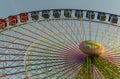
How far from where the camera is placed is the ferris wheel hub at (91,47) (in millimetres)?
37156

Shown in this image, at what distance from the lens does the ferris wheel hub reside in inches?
1463

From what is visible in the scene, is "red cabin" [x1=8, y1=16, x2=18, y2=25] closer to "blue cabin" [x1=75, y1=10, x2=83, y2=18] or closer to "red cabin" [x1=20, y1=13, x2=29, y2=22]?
"red cabin" [x1=20, y1=13, x2=29, y2=22]

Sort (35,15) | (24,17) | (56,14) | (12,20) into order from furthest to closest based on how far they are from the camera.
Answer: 1. (56,14)
2. (35,15)
3. (24,17)
4. (12,20)

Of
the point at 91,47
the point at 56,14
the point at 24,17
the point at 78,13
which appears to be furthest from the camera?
the point at 78,13

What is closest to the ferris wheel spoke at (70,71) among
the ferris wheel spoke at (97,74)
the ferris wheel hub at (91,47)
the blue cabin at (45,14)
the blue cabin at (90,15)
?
the ferris wheel spoke at (97,74)

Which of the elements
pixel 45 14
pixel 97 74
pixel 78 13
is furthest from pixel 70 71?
pixel 78 13

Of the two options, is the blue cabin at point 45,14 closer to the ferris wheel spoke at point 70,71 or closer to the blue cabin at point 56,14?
the blue cabin at point 56,14

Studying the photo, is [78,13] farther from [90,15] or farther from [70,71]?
[70,71]

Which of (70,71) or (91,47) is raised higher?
(91,47)

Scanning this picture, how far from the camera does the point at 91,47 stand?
3772 cm

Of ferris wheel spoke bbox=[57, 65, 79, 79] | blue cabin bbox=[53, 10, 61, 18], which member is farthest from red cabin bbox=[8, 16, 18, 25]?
ferris wheel spoke bbox=[57, 65, 79, 79]

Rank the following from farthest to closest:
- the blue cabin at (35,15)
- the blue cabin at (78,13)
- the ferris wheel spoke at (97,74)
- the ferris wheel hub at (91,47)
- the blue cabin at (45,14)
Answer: the blue cabin at (78,13) < the blue cabin at (45,14) < the blue cabin at (35,15) < the ferris wheel hub at (91,47) < the ferris wheel spoke at (97,74)

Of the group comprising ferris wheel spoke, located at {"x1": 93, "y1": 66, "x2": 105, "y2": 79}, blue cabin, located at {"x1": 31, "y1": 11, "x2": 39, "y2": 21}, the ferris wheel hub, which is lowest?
→ ferris wheel spoke, located at {"x1": 93, "y1": 66, "x2": 105, "y2": 79}

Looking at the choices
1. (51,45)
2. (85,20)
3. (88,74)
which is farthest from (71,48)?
(85,20)
